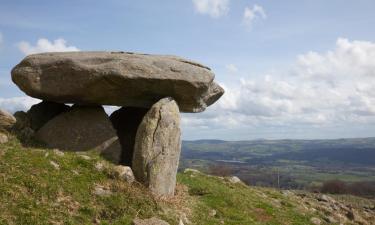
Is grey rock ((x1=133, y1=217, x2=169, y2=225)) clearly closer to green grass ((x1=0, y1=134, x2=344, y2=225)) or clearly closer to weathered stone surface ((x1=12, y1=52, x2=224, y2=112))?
green grass ((x1=0, y1=134, x2=344, y2=225))

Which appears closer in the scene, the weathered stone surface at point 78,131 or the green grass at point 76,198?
the green grass at point 76,198

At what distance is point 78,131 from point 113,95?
2536mm

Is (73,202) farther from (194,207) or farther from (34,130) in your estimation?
(34,130)

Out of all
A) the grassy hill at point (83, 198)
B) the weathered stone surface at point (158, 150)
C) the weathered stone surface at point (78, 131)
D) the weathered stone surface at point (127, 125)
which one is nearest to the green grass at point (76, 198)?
the grassy hill at point (83, 198)

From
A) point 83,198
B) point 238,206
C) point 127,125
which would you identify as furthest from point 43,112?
point 238,206

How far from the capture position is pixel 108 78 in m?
22.4

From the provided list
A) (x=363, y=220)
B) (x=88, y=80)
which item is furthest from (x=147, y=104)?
(x=363, y=220)

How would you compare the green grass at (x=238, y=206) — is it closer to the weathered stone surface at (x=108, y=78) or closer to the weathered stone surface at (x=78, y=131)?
the weathered stone surface at (x=78, y=131)

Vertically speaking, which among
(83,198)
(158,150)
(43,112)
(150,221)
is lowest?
(150,221)

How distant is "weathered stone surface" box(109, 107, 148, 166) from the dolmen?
9cm

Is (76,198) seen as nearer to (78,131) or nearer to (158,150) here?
(158,150)

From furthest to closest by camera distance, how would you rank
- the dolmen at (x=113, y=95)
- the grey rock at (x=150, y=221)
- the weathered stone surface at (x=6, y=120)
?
the weathered stone surface at (x=6, y=120)
the dolmen at (x=113, y=95)
the grey rock at (x=150, y=221)

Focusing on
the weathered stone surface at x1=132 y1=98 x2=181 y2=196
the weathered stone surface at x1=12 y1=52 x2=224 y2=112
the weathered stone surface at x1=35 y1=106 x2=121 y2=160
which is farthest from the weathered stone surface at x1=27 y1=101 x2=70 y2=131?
the weathered stone surface at x1=132 y1=98 x2=181 y2=196

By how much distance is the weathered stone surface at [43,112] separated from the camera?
24.8 metres
